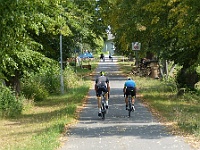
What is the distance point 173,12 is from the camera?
20125mm

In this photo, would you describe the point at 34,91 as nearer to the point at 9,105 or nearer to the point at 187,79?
the point at 9,105

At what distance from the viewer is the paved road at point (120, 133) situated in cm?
1187

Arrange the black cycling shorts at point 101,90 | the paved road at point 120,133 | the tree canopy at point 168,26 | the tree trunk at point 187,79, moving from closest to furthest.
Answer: the paved road at point 120,133 → the tree canopy at point 168,26 → the black cycling shorts at point 101,90 → the tree trunk at point 187,79

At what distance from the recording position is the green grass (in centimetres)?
1506

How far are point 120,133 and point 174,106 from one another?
753cm

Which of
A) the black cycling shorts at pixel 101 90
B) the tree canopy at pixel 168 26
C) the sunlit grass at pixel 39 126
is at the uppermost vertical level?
the tree canopy at pixel 168 26

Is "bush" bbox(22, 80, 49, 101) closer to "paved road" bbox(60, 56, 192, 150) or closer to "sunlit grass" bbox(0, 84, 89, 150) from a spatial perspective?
"sunlit grass" bbox(0, 84, 89, 150)

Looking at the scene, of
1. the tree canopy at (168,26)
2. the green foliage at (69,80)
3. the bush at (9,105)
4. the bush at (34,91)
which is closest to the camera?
the tree canopy at (168,26)

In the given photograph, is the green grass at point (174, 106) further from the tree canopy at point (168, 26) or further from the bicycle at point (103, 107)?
the bicycle at point (103, 107)

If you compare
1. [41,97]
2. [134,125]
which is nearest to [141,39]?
[41,97]

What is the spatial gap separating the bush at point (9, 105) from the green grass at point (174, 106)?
5.93m

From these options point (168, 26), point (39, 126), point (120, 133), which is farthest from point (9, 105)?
point (120, 133)

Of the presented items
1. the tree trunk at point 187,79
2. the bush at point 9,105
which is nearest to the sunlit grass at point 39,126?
the bush at point 9,105

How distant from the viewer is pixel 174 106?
21.1m
